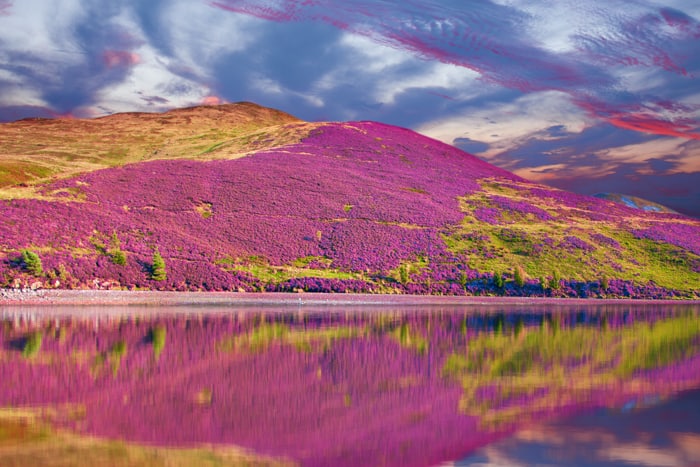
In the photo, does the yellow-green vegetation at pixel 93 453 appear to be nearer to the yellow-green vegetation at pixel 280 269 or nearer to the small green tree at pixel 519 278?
the yellow-green vegetation at pixel 280 269

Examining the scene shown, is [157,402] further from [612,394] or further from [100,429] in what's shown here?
[612,394]

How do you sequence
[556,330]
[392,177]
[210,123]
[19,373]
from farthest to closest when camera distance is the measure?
[210,123] → [392,177] → [556,330] → [19,373]

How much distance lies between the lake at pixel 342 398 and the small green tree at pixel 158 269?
2898 centimetres

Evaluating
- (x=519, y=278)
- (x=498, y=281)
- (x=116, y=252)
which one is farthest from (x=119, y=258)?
(x=519, y=278)

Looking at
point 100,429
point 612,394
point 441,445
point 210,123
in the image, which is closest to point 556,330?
point 612,394

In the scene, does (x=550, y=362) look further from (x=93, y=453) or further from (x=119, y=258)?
(x=119, y=258)

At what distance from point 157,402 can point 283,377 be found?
166 inches

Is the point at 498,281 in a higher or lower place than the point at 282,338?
higher

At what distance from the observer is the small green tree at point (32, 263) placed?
2115 inches

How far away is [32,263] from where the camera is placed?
53.9 m

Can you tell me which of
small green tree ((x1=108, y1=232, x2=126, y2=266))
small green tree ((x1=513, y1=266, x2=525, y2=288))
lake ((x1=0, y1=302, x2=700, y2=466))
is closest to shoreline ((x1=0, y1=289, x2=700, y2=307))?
small green tree ((x1=513, y1=266, x2=525, y2=288))

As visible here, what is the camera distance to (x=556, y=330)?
114 feet

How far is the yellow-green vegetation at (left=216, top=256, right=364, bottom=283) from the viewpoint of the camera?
66.1 metres

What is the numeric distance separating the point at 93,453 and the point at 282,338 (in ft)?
57.2
